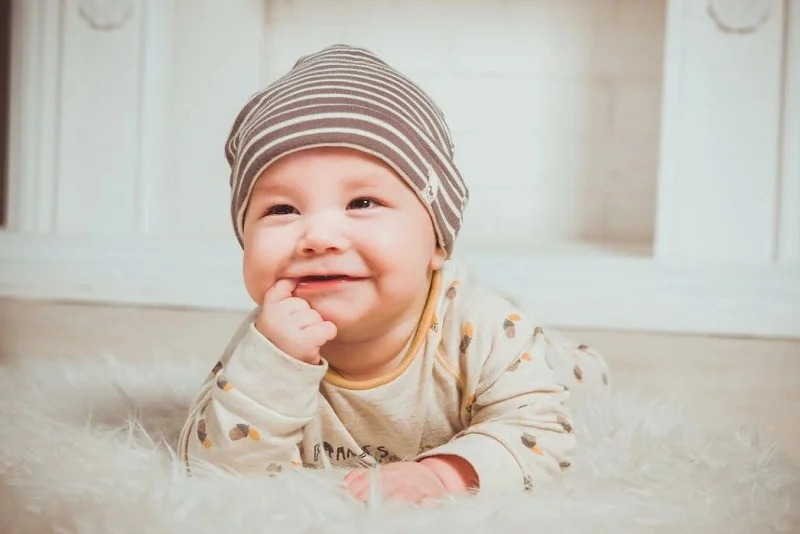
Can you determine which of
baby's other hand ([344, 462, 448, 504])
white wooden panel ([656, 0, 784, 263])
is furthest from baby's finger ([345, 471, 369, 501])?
white wooden panel ([656, 0, 784, 263])

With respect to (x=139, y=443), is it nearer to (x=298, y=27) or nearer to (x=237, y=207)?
(x=237, y=207)

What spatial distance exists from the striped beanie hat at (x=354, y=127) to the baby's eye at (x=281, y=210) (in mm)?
31

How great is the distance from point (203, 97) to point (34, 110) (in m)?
0.35

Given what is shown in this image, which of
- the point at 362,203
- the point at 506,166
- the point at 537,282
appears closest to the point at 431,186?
the point at 362,203

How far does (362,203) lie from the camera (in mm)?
705

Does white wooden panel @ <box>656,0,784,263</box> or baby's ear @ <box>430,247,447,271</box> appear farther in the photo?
white wooden panel @ <box>656,0,784,263</box>

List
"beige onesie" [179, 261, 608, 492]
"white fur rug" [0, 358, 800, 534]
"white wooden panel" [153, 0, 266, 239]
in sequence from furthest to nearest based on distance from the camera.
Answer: "white wooden panel" [153, 0, 266, 239]
"beige onesie" [179, 261, 608, 492]
"white fur rug" [0, 358, 800, 534]

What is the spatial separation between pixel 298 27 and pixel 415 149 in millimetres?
1384

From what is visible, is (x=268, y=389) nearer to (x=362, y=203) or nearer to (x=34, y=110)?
(x=362, y=203)

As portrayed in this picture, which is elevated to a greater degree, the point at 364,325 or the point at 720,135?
the point at 720,135

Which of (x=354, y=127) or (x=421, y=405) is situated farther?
(x=421, y=405)

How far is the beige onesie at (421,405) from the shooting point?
67 centimetres

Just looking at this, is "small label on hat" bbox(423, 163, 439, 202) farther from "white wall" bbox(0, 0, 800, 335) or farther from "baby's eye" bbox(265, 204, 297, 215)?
"white wall" bbox(0, 0, 800, 335)

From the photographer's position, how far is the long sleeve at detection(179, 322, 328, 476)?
67 centimetres
